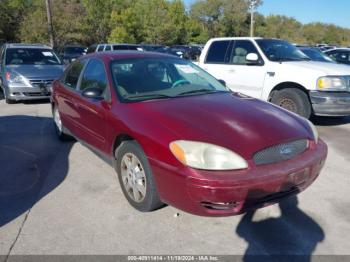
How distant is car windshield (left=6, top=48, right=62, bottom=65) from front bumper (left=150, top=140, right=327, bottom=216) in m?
8.85

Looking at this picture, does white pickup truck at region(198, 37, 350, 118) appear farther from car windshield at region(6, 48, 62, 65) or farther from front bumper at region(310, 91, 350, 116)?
car windshield at region(6, 48, 62, 65)

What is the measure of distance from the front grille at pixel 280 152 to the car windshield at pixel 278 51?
453 cm

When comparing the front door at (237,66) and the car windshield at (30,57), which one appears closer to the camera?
the front door at (237,66)

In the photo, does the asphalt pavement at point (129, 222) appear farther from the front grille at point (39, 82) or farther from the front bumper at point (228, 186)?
the front grille at point (39, 82)

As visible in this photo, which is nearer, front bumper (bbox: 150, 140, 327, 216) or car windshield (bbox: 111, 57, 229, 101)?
front bumper (bbox: 150, 140, 327, 216)

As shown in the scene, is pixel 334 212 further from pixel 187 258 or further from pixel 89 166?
pixel 89 166

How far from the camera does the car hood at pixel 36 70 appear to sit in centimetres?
1004

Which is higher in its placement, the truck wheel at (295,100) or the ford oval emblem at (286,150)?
the ford oval emblem at (286,150)

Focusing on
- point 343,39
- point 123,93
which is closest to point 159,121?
point 123,93

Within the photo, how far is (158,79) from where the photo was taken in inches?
174

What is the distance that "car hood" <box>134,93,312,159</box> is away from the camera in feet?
10.4

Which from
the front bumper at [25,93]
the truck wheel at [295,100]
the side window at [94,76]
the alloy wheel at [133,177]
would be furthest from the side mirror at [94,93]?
the front bumper at [25,93]

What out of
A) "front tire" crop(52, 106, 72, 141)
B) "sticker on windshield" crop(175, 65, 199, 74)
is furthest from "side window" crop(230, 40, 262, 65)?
"front tire" crop(52, 106, 72, 141)

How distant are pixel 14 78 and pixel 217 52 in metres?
5.49
